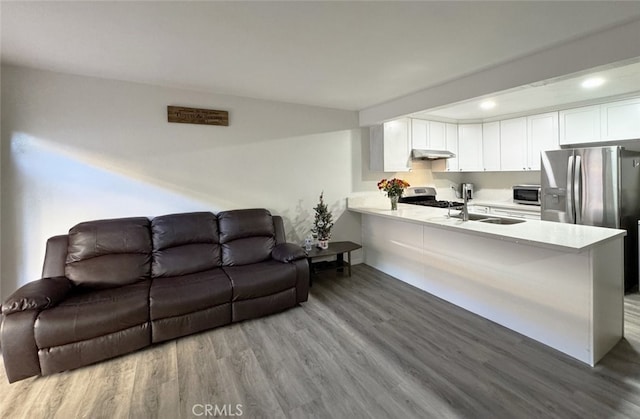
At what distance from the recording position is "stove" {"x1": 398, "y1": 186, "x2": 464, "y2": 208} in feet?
16.0

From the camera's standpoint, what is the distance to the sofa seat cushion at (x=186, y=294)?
231cm

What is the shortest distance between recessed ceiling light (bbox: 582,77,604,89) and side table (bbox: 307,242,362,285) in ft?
10.1

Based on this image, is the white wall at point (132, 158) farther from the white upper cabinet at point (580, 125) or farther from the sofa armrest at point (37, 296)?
the white upper cabinet at point (580, 125)

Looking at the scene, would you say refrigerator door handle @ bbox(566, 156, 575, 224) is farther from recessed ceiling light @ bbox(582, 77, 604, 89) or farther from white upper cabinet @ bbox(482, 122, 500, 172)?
white upper cabinet @ bbox(482, 122, 500, 172)

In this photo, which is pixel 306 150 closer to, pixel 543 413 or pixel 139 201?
pixel 139 201

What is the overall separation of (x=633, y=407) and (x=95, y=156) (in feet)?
15.1

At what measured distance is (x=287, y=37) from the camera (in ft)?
6.70

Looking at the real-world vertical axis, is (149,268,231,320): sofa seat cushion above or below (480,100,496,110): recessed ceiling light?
below

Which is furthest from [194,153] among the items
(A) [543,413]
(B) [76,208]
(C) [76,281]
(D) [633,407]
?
(D) [633,407]

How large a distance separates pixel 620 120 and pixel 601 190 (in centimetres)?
104

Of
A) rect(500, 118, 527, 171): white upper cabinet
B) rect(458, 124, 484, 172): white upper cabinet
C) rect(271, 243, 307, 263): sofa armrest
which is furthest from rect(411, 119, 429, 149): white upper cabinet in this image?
rect(271, 243, 307, 263): sofa armrest

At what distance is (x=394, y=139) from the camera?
4.27 meters

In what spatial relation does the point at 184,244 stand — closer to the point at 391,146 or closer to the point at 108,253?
the point at 108,253

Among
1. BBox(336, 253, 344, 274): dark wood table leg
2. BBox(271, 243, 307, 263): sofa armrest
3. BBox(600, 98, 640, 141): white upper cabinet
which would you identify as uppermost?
BBox(600, 98, 640, 141): white upper cabinet
